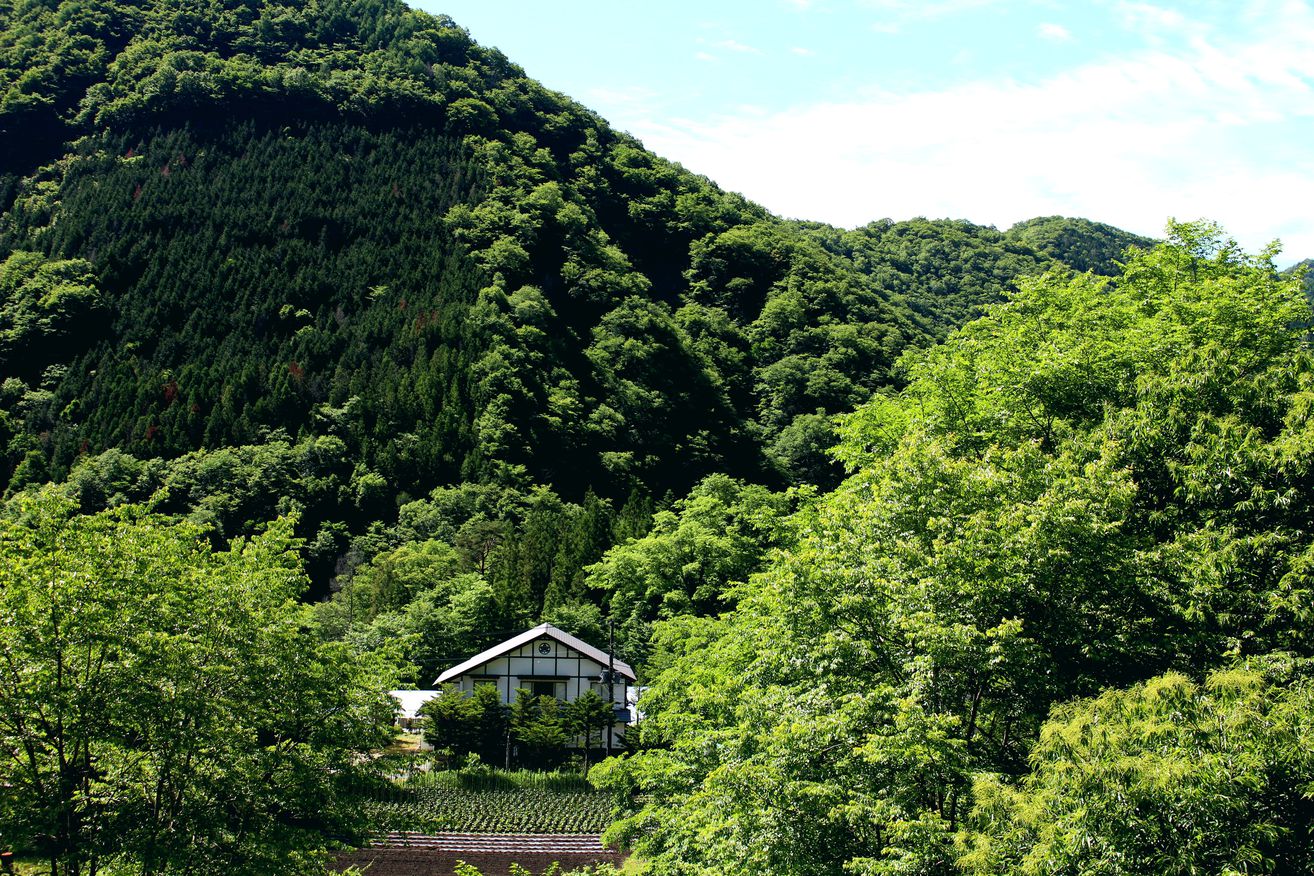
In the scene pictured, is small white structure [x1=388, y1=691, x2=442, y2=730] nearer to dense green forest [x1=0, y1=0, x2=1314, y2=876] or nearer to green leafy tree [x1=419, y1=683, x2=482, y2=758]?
dense green forest [x1=0, y1=0, x2=1314, y2=876]

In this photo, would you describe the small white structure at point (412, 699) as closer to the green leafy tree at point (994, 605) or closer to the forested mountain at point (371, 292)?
the forested mountain at point (371, 292)

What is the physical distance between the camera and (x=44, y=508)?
1570 centimetres

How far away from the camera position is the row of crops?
3422cm

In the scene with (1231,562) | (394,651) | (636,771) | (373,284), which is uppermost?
(373,284)

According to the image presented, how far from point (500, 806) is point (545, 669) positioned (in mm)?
11954

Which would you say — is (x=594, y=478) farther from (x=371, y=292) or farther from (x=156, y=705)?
(x=156, y=705)

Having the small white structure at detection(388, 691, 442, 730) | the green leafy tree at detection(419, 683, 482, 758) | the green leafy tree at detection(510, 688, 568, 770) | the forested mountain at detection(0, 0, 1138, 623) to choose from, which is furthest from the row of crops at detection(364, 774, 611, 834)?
the forested mountain at detection(0, 0, 1138, 623)

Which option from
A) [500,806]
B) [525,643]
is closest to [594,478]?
[525,643]

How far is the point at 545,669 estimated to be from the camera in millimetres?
48344

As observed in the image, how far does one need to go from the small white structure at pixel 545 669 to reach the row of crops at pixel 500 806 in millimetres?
8303

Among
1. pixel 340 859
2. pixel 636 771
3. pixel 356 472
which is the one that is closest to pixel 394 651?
pixel 636 771

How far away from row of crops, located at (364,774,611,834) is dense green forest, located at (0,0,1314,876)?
4705 mm

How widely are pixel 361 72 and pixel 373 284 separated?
172 ft

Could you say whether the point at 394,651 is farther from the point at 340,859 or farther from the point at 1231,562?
the point at 1231,562
